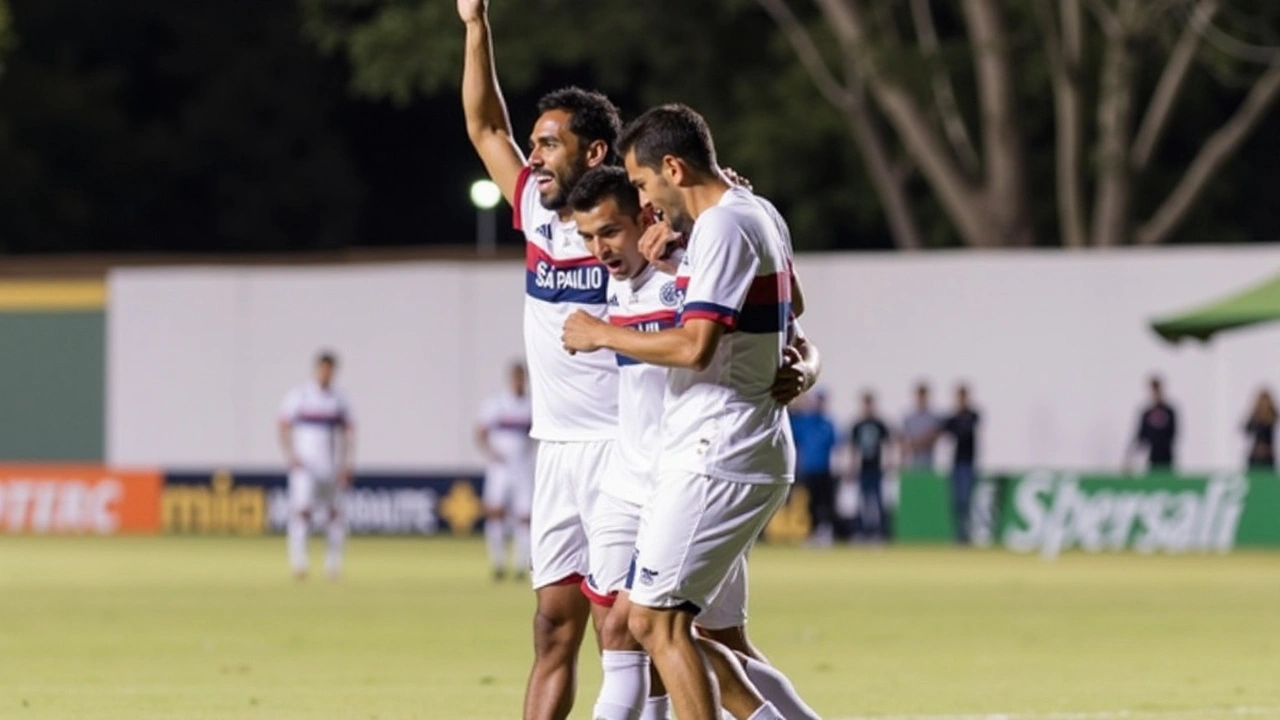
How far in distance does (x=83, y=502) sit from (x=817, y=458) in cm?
1061

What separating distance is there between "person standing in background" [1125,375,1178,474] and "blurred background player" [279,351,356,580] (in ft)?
36.3

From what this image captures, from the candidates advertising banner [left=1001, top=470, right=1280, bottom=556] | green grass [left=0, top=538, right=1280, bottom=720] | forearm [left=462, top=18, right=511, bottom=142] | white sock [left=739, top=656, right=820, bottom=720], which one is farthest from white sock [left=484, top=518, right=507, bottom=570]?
white sock [left=739, top=656, right=820, bottom=720]

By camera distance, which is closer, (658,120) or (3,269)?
(658,120)

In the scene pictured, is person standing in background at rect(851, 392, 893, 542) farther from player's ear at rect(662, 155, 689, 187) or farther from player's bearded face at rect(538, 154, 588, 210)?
player's ear at rect(662, 155, 689, 187)

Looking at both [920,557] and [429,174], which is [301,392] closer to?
[920,557]

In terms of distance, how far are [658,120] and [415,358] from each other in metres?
31.6

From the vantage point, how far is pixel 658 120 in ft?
34.0

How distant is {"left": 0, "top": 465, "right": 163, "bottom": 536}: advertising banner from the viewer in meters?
40.8

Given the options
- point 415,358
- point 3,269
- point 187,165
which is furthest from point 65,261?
point 187,165

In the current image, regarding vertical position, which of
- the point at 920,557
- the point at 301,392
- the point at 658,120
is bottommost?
the point at 920,557

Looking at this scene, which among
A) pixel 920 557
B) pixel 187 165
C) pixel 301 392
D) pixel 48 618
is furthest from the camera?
pixel 187 165

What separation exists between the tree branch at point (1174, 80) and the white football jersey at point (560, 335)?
108ft

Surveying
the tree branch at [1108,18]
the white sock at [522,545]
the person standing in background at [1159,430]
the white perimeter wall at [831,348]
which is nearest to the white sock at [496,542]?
the white sock at [522,545]

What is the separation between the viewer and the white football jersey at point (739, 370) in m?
10.2
